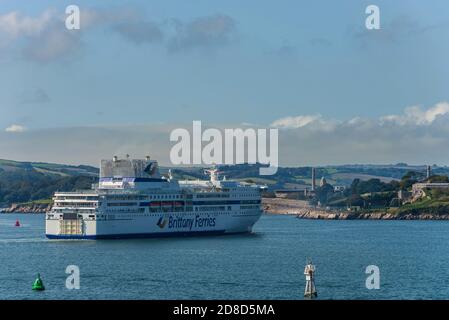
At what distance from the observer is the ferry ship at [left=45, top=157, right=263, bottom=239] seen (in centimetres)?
7881

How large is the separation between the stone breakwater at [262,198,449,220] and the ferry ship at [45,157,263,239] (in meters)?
61.4

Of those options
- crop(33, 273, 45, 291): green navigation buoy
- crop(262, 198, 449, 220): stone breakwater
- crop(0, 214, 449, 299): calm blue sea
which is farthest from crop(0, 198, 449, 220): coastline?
crop(33, 273, 45, 291): green navigation buoy

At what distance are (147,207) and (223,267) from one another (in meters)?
26.8

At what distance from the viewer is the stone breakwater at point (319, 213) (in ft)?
493

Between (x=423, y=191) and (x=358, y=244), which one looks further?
(x=423, y=191)

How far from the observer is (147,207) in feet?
270

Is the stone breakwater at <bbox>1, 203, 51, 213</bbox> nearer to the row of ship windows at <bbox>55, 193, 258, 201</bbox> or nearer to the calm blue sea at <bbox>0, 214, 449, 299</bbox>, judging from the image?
the row of ship windows at <bbox>55, 193, 258, 201</bbox>

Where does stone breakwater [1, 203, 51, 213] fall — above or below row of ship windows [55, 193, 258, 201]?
below

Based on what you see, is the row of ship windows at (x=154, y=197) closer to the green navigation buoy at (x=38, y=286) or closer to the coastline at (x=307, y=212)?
the green navigation buoy at (x=38, y=286)
